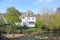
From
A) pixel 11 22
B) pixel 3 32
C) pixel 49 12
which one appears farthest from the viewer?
pixel 49 12

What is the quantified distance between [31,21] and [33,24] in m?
2.25

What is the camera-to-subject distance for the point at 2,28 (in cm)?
6406

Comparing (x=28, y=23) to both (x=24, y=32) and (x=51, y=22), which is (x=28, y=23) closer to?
(x=51, y=22)

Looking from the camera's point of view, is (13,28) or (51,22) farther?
(51,22)

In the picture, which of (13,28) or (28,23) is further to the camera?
(28,23)

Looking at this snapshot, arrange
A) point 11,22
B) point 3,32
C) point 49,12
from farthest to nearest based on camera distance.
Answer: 1. point 49,12
2. point 11,22
3. point 3,32

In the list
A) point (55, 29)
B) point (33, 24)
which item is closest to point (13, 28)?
point (55, 29)

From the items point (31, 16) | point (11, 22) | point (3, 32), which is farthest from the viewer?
point (31, 16)

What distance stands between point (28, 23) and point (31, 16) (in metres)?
4.38

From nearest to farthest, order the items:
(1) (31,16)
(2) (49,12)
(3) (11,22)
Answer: (3) (11,22), (2) (49,12), (1) (31,16)

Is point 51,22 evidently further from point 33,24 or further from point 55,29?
point 33,24

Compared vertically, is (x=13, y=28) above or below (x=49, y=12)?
below

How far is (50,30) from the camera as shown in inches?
2881

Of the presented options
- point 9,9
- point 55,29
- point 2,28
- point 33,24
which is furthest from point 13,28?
point 33,24
